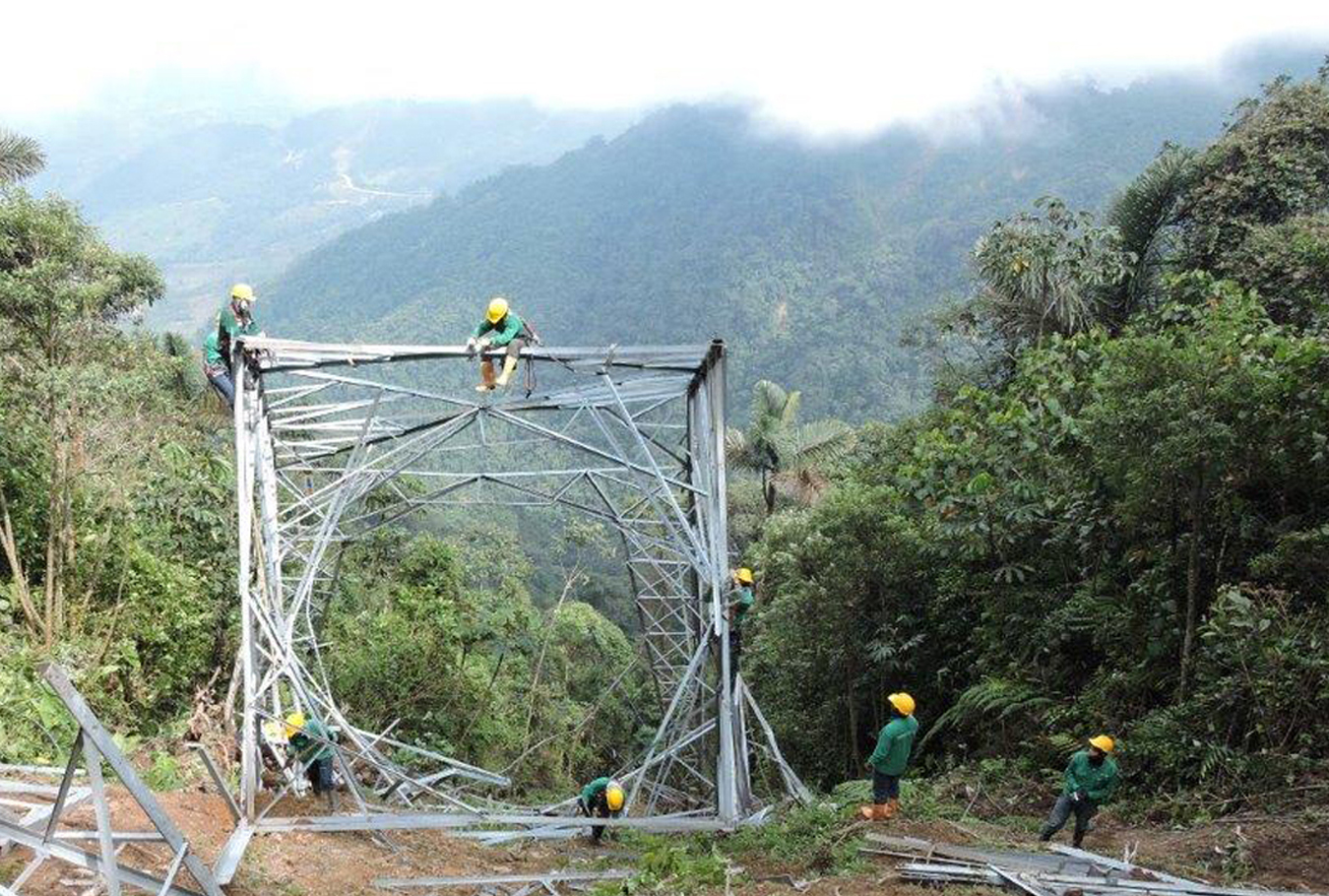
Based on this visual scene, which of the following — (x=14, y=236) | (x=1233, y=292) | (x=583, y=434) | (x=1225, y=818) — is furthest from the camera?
(x=583, y=434)

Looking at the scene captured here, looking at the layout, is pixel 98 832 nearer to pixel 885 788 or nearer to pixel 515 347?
pixel 515 347

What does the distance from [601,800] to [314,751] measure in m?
2.68

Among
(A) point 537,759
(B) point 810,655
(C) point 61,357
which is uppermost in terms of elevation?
(C) point 61,357

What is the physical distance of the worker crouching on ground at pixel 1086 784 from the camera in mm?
8477

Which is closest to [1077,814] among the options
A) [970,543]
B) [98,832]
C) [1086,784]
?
[1086,784]

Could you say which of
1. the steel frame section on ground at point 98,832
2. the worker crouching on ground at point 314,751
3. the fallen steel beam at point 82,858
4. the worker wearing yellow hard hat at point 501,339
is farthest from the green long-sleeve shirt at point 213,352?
the fallen steel beam at point 82,858

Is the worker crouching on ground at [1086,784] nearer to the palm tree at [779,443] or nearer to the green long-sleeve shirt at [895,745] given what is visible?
the green long-sleeve shirt at [895,745]

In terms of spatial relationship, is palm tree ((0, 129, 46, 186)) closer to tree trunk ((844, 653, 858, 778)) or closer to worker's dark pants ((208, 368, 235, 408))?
worker's dark pants ((208, 368, 235, 408))

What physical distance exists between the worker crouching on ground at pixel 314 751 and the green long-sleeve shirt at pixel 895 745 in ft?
15.3

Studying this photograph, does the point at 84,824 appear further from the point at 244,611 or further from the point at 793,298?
the point at 793,298

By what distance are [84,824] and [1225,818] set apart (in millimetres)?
8462

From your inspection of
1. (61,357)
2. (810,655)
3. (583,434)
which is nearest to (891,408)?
(583,434)

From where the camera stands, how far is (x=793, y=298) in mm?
73750

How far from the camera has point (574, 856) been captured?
8938 millimetres
